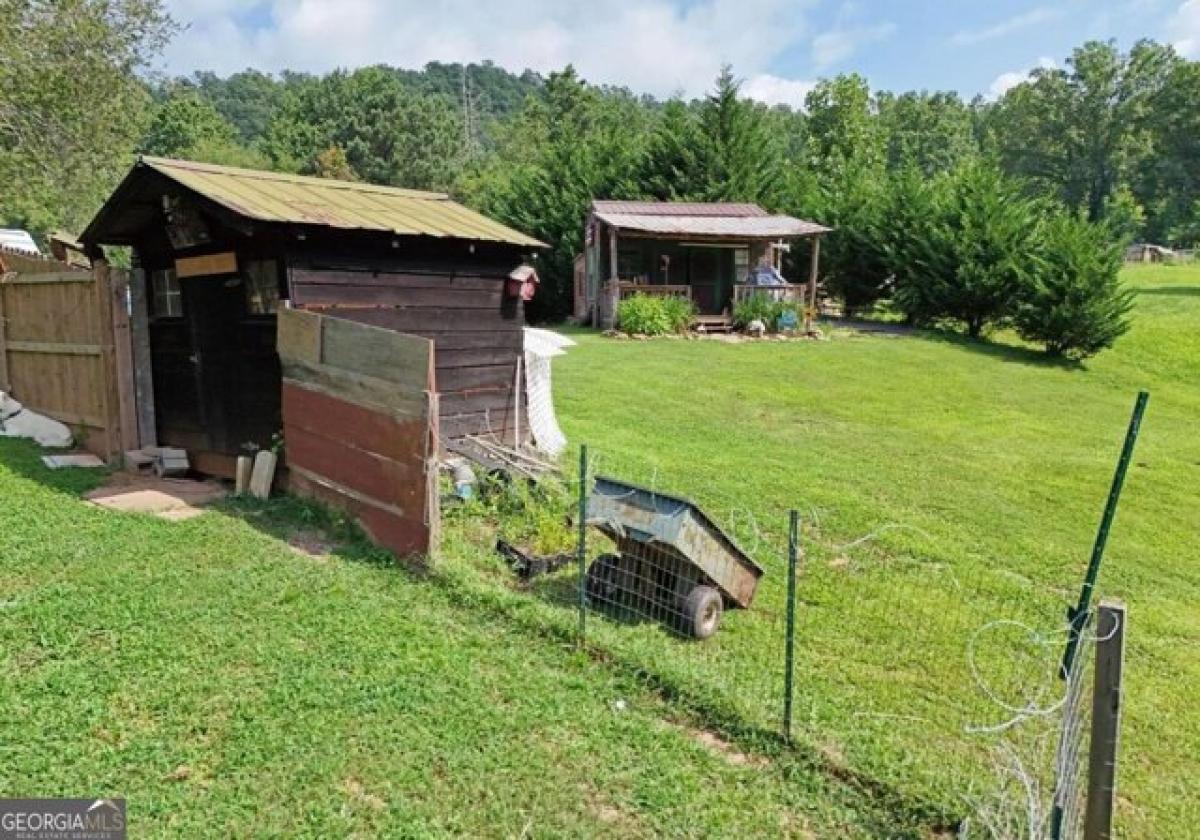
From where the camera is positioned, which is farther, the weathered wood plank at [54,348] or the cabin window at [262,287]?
the weathered wood plank at [54,348]

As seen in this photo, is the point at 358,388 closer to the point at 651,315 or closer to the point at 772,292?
the point at 651,315

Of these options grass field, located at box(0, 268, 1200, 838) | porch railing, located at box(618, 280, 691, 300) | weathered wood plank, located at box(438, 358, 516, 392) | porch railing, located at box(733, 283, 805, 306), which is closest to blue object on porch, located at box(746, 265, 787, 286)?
porch railing, located at box(733, 283, 805, 306)

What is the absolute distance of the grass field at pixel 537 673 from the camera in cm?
293

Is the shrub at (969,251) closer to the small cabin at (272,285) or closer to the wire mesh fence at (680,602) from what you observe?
the small cabin at (272,285)

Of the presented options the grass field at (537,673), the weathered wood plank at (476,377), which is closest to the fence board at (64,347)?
the grass field at (537,673)

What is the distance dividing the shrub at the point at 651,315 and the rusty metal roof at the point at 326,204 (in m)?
11.0

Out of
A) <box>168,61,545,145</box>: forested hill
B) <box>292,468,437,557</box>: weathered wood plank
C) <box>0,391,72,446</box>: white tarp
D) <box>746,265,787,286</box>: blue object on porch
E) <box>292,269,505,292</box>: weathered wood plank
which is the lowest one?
<box>292,468,437,557</box>: weathered wood plank

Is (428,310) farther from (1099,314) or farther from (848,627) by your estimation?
(1099,314)

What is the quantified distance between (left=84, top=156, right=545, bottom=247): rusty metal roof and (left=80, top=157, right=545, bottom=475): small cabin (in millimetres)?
23

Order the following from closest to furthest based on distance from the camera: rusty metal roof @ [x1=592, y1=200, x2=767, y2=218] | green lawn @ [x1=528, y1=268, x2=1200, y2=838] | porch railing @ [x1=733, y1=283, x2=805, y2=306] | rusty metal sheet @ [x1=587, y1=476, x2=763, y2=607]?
green lawn @ [x1=528, y1=268, x2=1200, y2=838] < rusty metal sheet @ [x1=587, y1=476, x2=763, y2=607] < porch railing @ [x1=733, y1=283, x2=805, y2=306] < rusty metal roof @ [x1=592, y1=200, x2=767, y2=218]

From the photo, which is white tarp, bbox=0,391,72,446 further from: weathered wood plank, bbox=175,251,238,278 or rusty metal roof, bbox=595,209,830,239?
rusty metal roof, bbox=595,209,830,239

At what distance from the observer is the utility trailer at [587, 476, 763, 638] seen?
175 inches

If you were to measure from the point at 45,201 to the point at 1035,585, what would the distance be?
2960cm

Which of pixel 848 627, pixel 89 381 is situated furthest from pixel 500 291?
pixel 848 627
